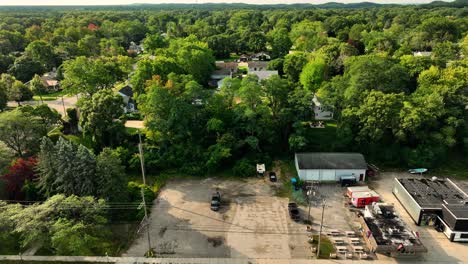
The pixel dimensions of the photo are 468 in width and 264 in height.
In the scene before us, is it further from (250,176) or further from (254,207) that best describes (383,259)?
(250,176)

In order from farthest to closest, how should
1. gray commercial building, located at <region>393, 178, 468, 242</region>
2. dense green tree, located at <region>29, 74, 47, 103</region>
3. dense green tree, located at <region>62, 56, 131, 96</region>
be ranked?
dense green tree, located at <region>29, 74, 47, 103</region>, dense green tree, located at <region>62, 56, 131, 96</region>, gray commercial building, located at <region>393, 178, 468, 242</region>

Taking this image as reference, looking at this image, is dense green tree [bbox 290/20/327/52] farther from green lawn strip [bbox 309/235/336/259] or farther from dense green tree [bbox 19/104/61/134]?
green lawn strip [bbox 309/235/336/259]

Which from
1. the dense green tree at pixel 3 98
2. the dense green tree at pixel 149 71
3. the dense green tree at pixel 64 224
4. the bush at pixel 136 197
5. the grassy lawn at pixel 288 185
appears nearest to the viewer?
the dense green tree at pixel 64 224

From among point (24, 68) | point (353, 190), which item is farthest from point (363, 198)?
point (24, 68)

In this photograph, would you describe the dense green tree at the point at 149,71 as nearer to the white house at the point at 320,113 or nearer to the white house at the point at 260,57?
the white house at the point at 320,113

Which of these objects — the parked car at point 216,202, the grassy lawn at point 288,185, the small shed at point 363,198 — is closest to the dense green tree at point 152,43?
the grassy lawn at point 288,185

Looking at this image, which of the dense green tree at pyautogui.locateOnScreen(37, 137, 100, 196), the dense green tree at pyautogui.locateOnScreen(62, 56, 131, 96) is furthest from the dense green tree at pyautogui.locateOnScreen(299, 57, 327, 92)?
the dense green tree at pyautogui.locateOnScreen(37, 137, 100, 196)

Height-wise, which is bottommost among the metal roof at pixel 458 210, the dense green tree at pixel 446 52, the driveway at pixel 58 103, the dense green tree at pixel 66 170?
the metal roof at pixel 458 210

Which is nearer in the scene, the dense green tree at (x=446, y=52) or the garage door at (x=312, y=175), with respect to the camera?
the garage door at (x=312, y=175)
